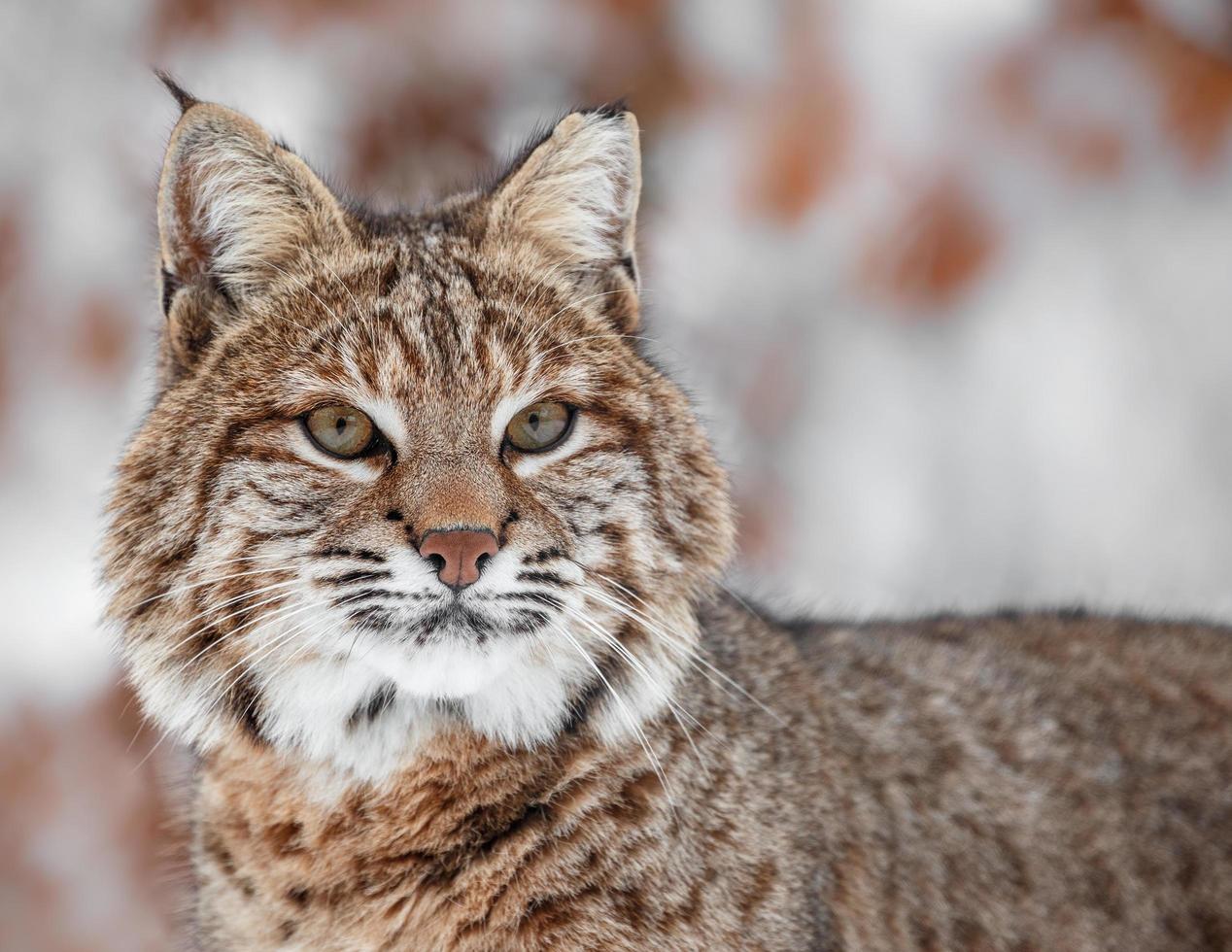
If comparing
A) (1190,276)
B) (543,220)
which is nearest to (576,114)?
(543,220)

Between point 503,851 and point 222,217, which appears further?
point 222,217

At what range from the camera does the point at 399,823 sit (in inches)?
130

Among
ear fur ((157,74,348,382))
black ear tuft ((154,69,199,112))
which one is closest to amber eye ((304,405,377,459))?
ear fur ((157,74,348,382))

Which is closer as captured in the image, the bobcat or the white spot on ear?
the bobcat

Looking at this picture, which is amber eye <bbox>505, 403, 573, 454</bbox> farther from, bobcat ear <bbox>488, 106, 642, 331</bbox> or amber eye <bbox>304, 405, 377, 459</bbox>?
bobcat ear <bbox>488, 106, 642, 331</bbox>

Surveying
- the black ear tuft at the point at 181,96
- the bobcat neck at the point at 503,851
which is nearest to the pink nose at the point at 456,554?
the bobcat neck at the point at 503,851

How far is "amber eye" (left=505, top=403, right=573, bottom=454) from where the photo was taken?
342 cm

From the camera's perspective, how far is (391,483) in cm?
318

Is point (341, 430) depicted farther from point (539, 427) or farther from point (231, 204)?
point (231, 204)

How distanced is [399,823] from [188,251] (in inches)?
63.1

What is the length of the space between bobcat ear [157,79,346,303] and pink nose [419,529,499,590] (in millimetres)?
1078

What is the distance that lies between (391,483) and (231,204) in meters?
0.98

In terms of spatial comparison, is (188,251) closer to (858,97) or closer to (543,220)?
(543,220)

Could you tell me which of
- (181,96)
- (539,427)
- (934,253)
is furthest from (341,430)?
(934,253)
